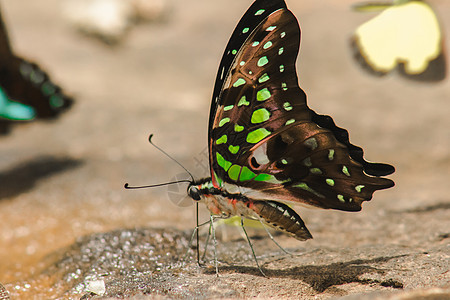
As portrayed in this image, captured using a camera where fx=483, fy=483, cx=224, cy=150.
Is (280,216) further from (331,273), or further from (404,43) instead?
(404,43)

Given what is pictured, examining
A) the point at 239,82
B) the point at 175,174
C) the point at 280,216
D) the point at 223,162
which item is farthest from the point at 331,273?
the point at 175,174

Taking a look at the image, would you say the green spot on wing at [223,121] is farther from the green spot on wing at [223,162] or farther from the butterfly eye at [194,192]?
the butterfly eye at [194,192]

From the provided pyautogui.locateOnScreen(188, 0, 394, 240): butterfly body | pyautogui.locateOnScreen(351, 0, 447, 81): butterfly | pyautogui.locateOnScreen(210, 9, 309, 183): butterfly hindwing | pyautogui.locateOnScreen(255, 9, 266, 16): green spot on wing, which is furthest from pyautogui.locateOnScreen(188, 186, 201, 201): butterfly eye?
pyautogui.locateOnScreen(351, 0, 447, 81): butterfly

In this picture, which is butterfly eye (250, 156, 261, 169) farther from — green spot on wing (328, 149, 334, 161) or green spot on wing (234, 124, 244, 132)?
green spot on wing (328, 149, 334, 161)

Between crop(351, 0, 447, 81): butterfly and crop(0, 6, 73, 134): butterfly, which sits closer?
crop(351, 0, 447, 81): butterfly

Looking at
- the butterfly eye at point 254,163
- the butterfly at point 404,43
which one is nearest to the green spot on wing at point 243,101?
the butterfly eye at point 254,163

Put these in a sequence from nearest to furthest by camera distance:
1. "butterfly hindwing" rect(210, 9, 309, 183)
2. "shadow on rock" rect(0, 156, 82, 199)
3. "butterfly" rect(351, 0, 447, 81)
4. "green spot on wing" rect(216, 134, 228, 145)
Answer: "butterfly hindwing" rect(210, 9, 309, 183) → "green spot on wing" rect(216, 134, 228, 145) → "butterfly" rect(351, 0, 447, 81) → "shadow on rock" rect(0, 156, 82, 199)

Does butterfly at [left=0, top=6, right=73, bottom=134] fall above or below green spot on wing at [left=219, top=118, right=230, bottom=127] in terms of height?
above
